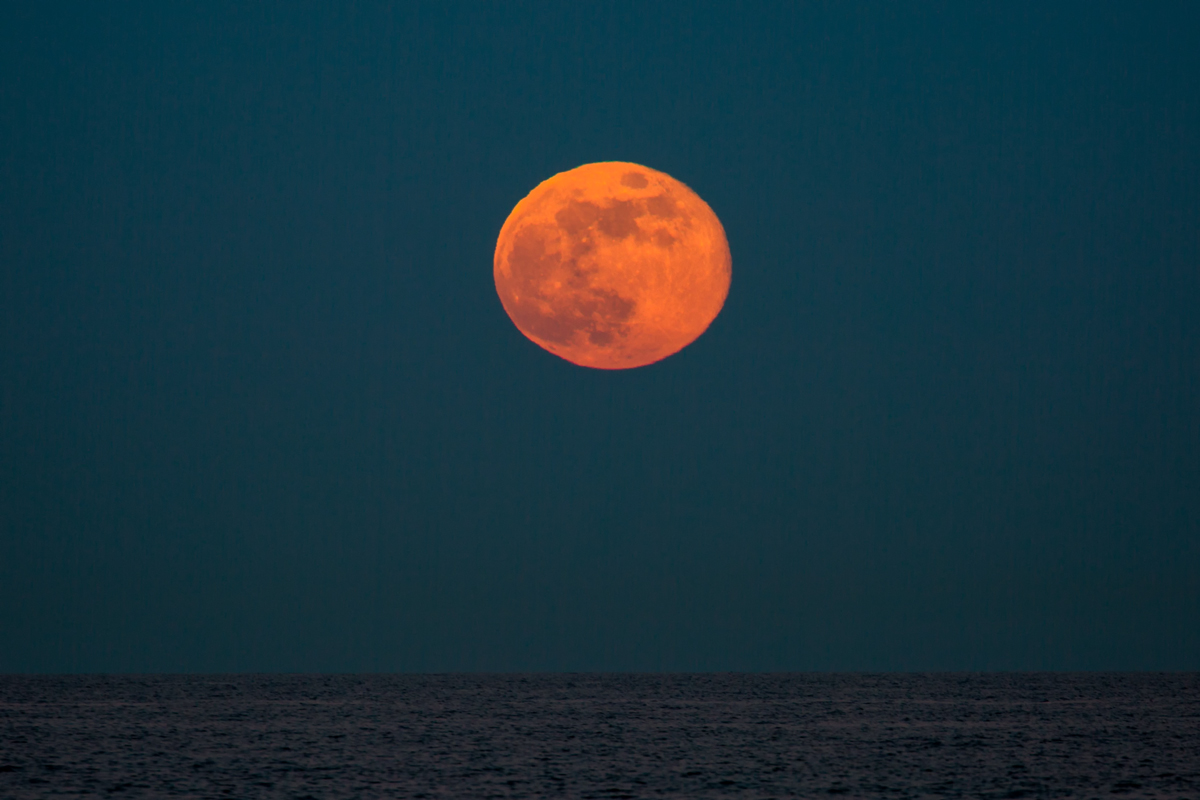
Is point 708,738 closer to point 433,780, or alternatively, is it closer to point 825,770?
point 825,770

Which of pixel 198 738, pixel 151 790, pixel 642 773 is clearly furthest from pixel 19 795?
pixel 198 738

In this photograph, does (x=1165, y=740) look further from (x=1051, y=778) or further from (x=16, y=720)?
(x=16, y=720)

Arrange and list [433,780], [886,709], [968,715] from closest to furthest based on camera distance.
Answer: [433,780] < [968,715] < [886,709]

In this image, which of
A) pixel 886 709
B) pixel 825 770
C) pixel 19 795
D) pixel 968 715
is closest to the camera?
pixel 19 795

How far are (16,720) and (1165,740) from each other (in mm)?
71954

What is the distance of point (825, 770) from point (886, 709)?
55.7 m

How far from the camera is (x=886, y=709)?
98.8 m

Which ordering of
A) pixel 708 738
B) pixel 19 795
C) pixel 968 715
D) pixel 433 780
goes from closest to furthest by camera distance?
pixel 19 795 < pixel 433 780 < pixel 708 738 < pixel 968 715

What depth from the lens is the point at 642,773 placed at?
1743 inches

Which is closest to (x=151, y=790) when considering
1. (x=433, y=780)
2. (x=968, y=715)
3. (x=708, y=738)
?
(x=433, y=780)

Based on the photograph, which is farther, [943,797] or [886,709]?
[886,709]

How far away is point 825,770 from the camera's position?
4647cm

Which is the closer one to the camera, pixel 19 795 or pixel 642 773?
pixel 19 795

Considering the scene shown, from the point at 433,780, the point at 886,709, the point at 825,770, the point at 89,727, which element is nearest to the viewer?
the point at 433,780
